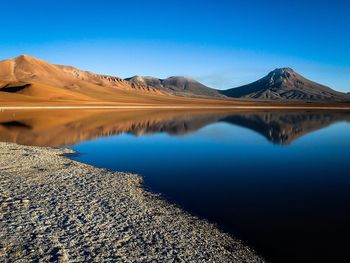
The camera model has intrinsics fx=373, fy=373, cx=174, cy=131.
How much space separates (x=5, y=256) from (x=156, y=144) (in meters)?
23.8

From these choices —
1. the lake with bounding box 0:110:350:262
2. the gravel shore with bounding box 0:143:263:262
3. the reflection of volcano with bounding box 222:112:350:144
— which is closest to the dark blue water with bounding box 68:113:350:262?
the lake with bounding box 0:110:350:262

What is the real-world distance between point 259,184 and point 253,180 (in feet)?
2.76

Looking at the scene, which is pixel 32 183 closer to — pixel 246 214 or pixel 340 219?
pixel 246 214

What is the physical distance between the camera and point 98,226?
1152 centimetres

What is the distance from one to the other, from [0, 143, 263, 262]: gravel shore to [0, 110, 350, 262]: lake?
949 mm

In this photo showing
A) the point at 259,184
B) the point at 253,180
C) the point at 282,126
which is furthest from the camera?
the point at 282,126

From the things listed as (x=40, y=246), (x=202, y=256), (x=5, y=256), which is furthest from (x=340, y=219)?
(x=5, y=256)

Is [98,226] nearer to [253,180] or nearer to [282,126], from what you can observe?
[253,180]

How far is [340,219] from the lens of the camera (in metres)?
13.1

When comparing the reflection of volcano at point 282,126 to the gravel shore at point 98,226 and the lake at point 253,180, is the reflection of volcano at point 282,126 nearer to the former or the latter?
the lake at point 253,180

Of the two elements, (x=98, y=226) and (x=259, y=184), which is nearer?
(x=98, y=226)

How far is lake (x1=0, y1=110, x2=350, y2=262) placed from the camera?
11562 mm

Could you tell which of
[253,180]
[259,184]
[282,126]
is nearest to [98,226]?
[259,184]

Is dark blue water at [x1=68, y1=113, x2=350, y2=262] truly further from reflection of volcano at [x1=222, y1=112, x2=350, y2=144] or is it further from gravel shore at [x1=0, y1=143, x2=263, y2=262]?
reflection of volcano at [x1=222, y1=112, x2=350, y2=144]
